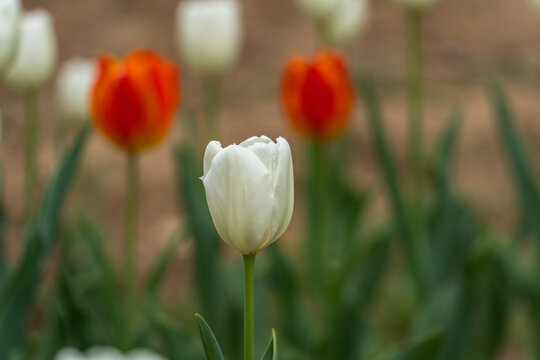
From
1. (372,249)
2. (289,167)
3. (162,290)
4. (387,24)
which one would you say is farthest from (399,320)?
(387,24)

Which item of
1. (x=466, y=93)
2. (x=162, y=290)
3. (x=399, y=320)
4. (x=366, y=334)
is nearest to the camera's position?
(x=366, y=334)

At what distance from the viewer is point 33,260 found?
106cm

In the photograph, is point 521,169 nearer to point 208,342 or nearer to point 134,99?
point 134,99

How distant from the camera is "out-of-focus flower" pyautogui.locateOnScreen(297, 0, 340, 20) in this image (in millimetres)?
1910

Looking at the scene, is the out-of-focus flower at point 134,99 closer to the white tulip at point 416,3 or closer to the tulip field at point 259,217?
the tulip field at point 259,217

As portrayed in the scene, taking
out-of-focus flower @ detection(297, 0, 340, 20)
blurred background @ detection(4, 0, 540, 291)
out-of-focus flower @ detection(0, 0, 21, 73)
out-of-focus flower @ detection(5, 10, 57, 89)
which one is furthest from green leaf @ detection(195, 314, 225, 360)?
blurred background @ detection(4, 0, 540, 291)

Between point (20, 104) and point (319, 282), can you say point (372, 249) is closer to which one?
point (319, 282)

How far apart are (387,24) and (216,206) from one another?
11.8ft

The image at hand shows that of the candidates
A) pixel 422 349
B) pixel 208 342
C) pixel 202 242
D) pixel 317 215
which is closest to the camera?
pixel 208 342

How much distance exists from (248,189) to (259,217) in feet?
0.07

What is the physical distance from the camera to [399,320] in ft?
7.54

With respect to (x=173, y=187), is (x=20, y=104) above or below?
above

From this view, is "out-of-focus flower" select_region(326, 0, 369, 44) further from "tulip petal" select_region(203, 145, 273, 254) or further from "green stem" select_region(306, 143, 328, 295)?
"tulip petal" select_region(203, 145, 273, 254)

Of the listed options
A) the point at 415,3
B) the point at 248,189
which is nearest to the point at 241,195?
the point at 248,189
